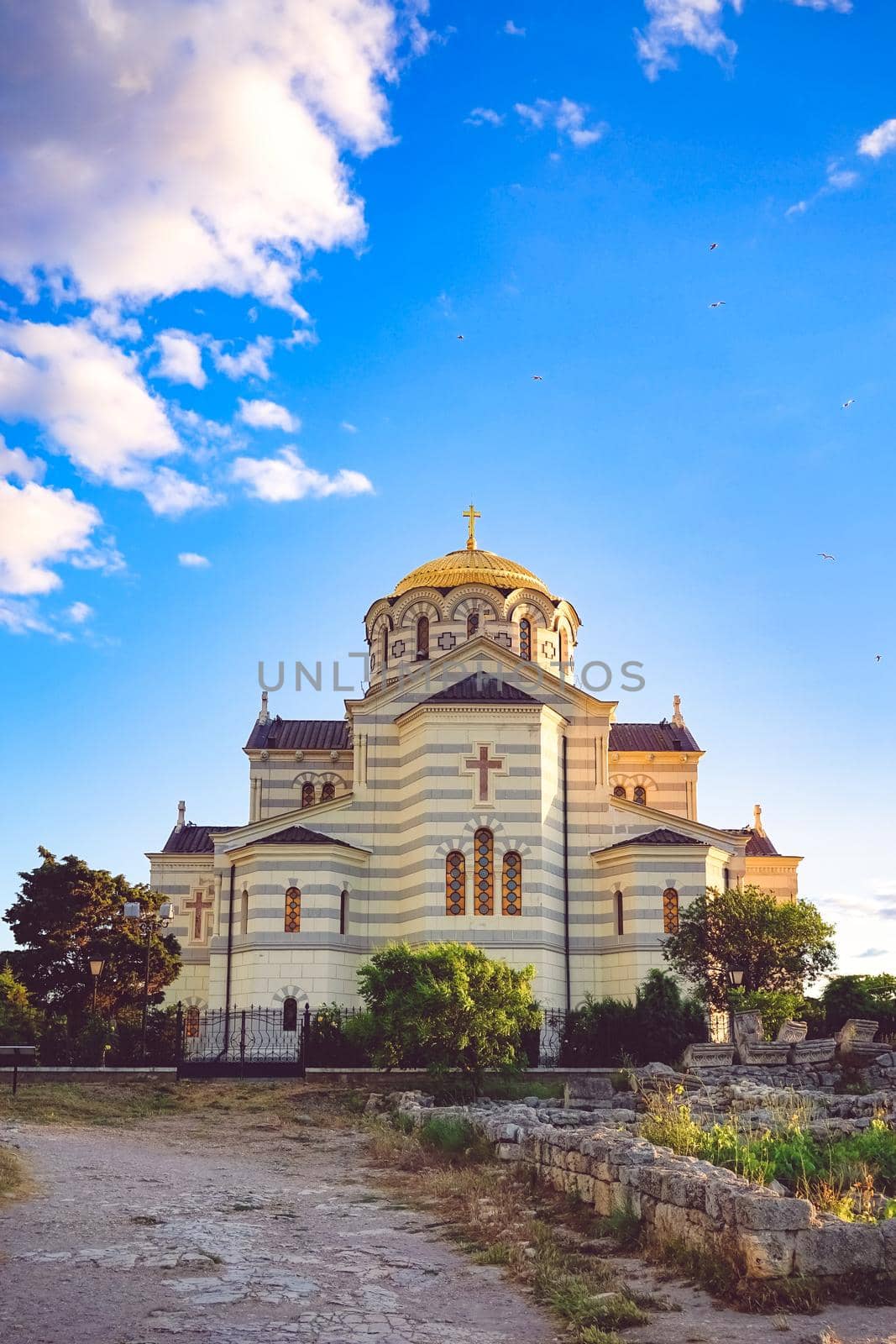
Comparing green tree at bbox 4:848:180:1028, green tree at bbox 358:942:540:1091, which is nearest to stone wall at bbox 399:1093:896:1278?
green tree at bbox 358:942:540:1091

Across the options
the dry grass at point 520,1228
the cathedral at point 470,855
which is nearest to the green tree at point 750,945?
the cathedral at point 470,855

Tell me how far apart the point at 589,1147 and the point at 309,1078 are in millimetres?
14464

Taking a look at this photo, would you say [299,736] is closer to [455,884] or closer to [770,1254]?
[455,884]

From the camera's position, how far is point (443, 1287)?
8.56 m

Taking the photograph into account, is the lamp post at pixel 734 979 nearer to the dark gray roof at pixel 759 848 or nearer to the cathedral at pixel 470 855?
the cathedral at pixel 470 855

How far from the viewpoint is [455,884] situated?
103 feet

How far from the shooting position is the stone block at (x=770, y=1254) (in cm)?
752

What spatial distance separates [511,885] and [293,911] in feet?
18.7

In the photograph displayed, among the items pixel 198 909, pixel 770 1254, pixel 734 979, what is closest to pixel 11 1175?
pixel 770 1254

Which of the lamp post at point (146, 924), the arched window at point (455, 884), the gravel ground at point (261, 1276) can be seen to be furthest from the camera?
the arched window at point (455, 884)

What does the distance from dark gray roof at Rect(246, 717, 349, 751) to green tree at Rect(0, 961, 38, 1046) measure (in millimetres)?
13163

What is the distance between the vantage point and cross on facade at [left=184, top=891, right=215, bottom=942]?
4294 cm

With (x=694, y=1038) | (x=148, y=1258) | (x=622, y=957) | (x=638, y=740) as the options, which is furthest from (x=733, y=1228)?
(x=638, y=740)

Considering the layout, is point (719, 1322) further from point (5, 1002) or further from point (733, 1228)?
point (5, 1002)
